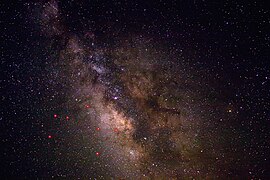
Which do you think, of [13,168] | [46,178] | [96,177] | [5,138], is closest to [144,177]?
[96,177]

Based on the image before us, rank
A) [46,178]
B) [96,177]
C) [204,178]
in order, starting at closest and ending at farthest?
[204,178], [96,177], [46,178]

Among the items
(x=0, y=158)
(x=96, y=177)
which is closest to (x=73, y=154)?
(x=96, y=177)

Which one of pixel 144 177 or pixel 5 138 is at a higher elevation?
pixel 5 138

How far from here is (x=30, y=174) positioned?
11.7m

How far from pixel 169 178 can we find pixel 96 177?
3.62 meters

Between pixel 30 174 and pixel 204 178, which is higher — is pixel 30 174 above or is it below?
below

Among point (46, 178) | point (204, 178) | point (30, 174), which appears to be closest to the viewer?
point (204, 178)

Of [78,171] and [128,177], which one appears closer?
[128,177]

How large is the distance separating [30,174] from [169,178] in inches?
339

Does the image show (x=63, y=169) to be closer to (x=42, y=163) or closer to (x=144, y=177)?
(x=42, y=163)

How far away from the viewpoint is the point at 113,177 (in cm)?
805

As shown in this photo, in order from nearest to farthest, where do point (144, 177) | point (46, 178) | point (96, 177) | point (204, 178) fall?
point (144, 177) → point (204, 178) → point (96, 177) → point (46, 178)

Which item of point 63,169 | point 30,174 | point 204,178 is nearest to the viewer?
point 204,178

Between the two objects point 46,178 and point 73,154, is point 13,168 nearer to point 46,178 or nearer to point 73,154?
point 46,178
